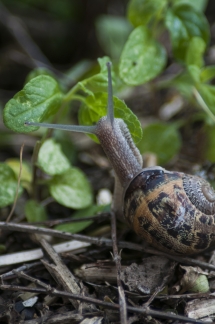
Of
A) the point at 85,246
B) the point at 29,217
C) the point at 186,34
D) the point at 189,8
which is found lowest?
the point at 85,246

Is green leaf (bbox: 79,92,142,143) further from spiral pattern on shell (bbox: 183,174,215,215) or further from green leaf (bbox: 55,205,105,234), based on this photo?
green leaf (bbox: 55,205,105,234)

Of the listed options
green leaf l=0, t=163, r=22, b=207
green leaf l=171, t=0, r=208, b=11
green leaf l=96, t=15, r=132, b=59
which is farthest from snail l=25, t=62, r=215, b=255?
green leaf l=96, t=15, r=132, b=59

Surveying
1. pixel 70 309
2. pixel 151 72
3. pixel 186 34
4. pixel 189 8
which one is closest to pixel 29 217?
pixel 70 309

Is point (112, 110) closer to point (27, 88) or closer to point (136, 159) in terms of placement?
point (136, 159)

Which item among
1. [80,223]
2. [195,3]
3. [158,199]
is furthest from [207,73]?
[80,223]

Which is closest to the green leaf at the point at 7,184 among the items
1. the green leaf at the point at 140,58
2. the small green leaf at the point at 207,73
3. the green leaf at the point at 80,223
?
the green leaf at the point at 80,223

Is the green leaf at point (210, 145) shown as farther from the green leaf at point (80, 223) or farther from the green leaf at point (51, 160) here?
the green leaf at point (51, 160)
